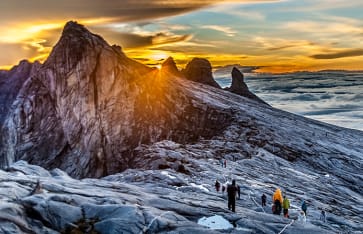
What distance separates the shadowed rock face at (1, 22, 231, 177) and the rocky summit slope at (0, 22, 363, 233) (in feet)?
1.05

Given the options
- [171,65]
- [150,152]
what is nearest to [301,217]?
[150,152]

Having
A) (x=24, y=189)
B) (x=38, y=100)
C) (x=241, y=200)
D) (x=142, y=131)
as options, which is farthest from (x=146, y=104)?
(x=24, y=189)

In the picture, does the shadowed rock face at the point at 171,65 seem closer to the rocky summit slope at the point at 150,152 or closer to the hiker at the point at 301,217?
the rocky summit slope at the point at 150,152

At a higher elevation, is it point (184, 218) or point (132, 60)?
point (132, 60)

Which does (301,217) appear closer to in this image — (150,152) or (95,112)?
(150,152)

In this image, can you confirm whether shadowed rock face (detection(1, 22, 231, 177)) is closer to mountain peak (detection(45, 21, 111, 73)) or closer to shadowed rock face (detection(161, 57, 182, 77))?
mountain peak (detection(45, 21, 111, 73))

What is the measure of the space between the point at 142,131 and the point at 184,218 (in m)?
91.1

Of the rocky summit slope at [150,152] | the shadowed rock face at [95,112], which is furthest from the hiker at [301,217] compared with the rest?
the shadowed rock face at [95,112]

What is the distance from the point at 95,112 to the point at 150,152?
169 ft

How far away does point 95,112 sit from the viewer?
449 ft

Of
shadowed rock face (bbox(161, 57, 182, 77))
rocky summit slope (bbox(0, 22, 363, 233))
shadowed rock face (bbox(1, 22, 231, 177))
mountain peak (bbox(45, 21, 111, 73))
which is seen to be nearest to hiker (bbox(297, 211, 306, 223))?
rocky summit slope (bbox(0, 22, 363, 233))

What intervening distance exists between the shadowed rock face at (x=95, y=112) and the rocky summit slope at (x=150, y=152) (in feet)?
1.05

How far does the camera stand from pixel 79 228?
34.0 m

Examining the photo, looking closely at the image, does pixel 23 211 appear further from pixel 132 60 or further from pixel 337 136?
pixel 337 136
